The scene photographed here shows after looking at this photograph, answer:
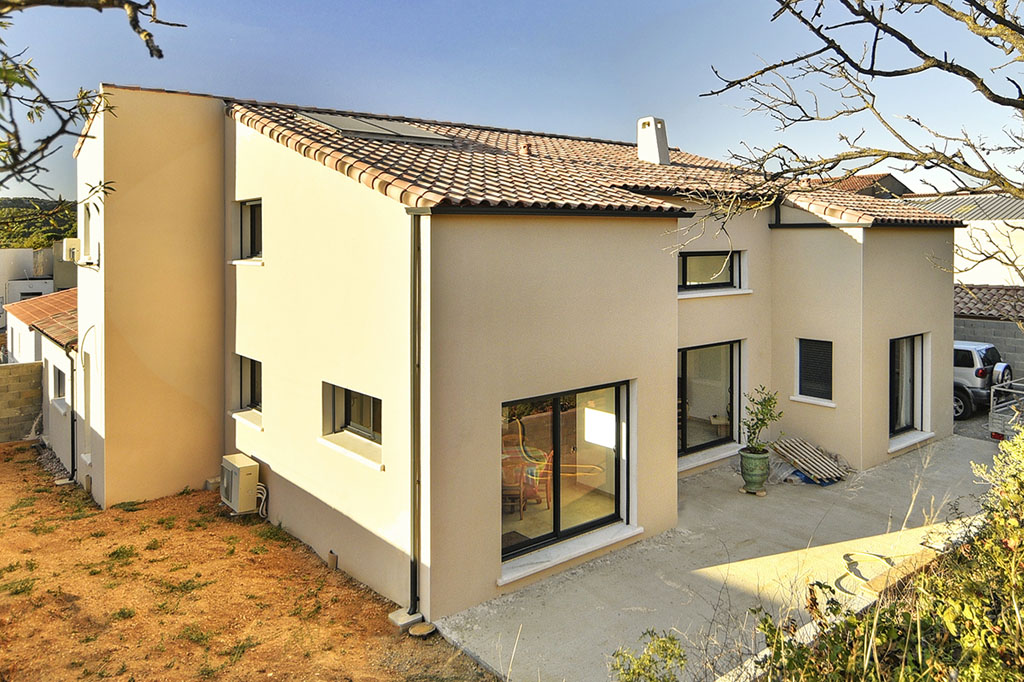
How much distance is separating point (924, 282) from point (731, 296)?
4786 millimetres

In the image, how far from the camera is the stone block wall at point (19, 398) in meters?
18.0

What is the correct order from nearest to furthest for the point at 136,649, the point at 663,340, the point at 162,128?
the point at 136,649
the point at 663,340
the point at 162,128

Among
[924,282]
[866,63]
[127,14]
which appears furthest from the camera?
[924,282]

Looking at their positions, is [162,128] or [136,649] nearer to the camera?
[136,649]

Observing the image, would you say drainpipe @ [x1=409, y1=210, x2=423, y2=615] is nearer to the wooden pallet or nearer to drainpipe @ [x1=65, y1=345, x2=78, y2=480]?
the wooden pallet

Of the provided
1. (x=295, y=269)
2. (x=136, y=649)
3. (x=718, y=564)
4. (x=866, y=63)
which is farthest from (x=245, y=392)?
(x=866, y=63)

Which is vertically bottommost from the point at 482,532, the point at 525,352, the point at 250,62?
the point at 482,532

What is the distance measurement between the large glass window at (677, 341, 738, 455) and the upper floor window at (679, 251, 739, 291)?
1.21 m

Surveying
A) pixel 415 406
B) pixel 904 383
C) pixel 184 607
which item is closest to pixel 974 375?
pixel 904 383

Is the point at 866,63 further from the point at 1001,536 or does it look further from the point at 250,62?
Result: the point at 250,62

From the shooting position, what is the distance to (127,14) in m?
2.78

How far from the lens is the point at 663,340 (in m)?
10.8

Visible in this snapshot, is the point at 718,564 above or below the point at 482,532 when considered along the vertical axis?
below

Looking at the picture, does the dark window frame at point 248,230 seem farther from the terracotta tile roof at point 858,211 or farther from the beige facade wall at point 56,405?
the terracotta tile roof at point 858,211
